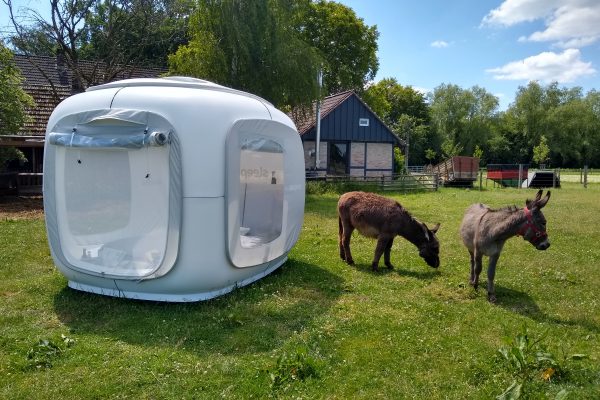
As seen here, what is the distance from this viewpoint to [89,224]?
6.21 m

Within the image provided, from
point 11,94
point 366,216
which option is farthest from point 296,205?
point 11,94

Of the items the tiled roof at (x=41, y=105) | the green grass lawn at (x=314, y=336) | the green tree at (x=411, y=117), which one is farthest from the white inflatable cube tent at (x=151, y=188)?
the green tree at (x=411, y=117)

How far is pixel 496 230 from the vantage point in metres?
6.38

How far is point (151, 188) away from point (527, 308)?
5.33 meters

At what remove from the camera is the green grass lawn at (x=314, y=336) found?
4074mm

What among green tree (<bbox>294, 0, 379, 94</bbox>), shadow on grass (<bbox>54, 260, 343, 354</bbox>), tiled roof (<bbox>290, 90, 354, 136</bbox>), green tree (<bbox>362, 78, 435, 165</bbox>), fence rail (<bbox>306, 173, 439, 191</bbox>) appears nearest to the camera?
shadow on grass (<bbox>54, 260, 343, 354</bbox>)

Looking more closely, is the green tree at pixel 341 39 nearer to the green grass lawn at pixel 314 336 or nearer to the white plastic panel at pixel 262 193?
the white plastic panel at pixel 262 193

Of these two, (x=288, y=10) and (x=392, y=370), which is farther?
(x=288, y=10)

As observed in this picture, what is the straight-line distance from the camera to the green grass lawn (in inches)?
160

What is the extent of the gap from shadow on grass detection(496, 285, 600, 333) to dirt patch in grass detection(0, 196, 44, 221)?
39.5 feet

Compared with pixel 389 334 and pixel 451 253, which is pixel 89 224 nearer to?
pixel 389 334

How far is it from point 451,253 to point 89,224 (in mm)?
7080

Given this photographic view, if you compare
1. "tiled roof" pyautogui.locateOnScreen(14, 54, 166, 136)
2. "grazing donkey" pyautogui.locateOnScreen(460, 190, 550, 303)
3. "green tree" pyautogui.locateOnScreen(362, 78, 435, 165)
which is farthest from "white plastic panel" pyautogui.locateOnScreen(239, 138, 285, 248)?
"green tree" pyautogui.locateOnScreen(362, 78, 435, 165)

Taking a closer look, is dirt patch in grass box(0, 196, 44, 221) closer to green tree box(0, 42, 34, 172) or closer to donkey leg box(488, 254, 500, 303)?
green tree box(0, 42, 34, 172)
